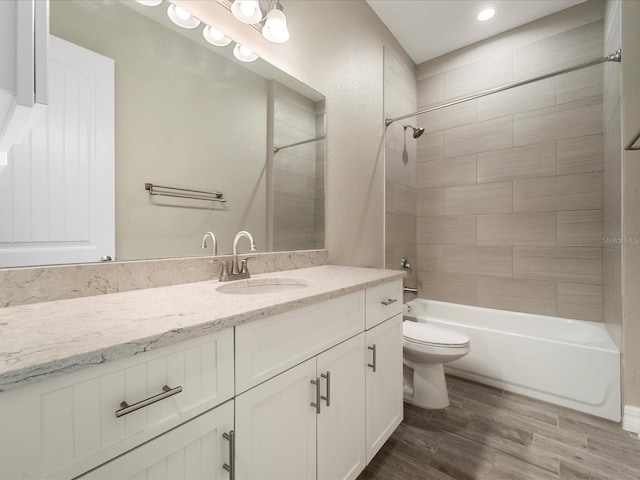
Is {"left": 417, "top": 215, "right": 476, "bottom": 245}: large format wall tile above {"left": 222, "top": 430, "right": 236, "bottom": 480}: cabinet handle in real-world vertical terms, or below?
above

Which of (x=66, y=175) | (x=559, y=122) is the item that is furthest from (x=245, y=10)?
(x=559, y=122)

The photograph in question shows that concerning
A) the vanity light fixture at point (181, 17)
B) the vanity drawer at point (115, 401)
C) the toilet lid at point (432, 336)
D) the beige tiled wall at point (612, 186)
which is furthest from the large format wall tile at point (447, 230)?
the vanity drawer at point (115, 401)

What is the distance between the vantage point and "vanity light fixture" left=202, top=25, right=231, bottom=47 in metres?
1.23

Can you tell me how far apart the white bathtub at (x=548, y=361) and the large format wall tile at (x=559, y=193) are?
2.94 ft

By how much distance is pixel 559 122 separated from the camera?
233 centimetres

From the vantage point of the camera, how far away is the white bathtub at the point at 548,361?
172cm

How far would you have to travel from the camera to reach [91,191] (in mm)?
911

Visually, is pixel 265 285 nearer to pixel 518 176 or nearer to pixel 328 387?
pixel 328 387

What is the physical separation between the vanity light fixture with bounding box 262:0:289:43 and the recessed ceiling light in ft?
6.17

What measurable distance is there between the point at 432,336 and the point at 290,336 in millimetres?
1327

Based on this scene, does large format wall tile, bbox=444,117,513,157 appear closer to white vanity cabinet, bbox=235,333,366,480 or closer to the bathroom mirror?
the bathroom mirror

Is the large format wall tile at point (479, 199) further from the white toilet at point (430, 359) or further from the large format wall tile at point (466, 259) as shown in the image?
the white toilet at point (430, 359)

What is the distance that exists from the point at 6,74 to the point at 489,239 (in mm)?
2985

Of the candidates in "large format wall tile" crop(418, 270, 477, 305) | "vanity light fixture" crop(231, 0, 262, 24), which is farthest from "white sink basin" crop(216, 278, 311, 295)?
"large format wall tile" crop(418, 270, 477, 305)
